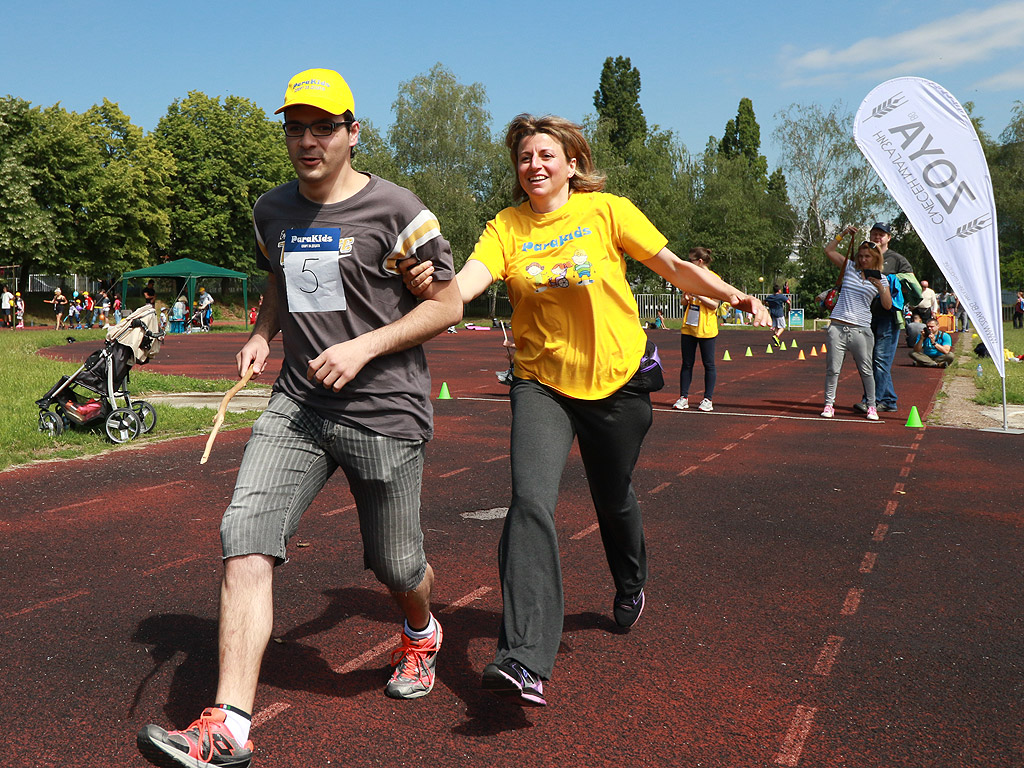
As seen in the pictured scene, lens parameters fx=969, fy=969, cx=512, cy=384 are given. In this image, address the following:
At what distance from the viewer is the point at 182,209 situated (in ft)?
194

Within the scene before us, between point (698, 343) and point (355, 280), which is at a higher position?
point (355, 280)

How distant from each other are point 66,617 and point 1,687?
818mm

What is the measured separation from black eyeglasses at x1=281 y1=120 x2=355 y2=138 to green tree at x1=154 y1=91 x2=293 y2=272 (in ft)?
189

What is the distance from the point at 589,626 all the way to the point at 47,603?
2.54m

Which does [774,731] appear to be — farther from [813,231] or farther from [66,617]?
[813,231]

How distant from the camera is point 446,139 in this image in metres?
52.4

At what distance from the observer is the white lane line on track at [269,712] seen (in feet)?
10.6

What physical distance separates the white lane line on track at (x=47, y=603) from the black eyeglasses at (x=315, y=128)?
8.93ft

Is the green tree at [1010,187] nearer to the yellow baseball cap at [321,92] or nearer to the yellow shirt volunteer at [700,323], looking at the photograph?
the yellow shirt volunteer at [700,323]

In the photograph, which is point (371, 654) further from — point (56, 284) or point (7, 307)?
point (56, 284)

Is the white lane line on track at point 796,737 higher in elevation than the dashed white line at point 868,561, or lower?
higher

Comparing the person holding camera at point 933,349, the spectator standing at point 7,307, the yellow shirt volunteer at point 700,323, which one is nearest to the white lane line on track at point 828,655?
the yellow shirt volunteer at point 700,323

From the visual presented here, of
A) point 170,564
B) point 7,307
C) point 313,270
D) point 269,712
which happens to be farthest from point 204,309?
point 313,270

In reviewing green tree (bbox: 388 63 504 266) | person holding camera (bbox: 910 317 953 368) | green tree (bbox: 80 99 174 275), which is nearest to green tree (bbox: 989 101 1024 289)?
green tree (bbox: 388 63 504 266)
